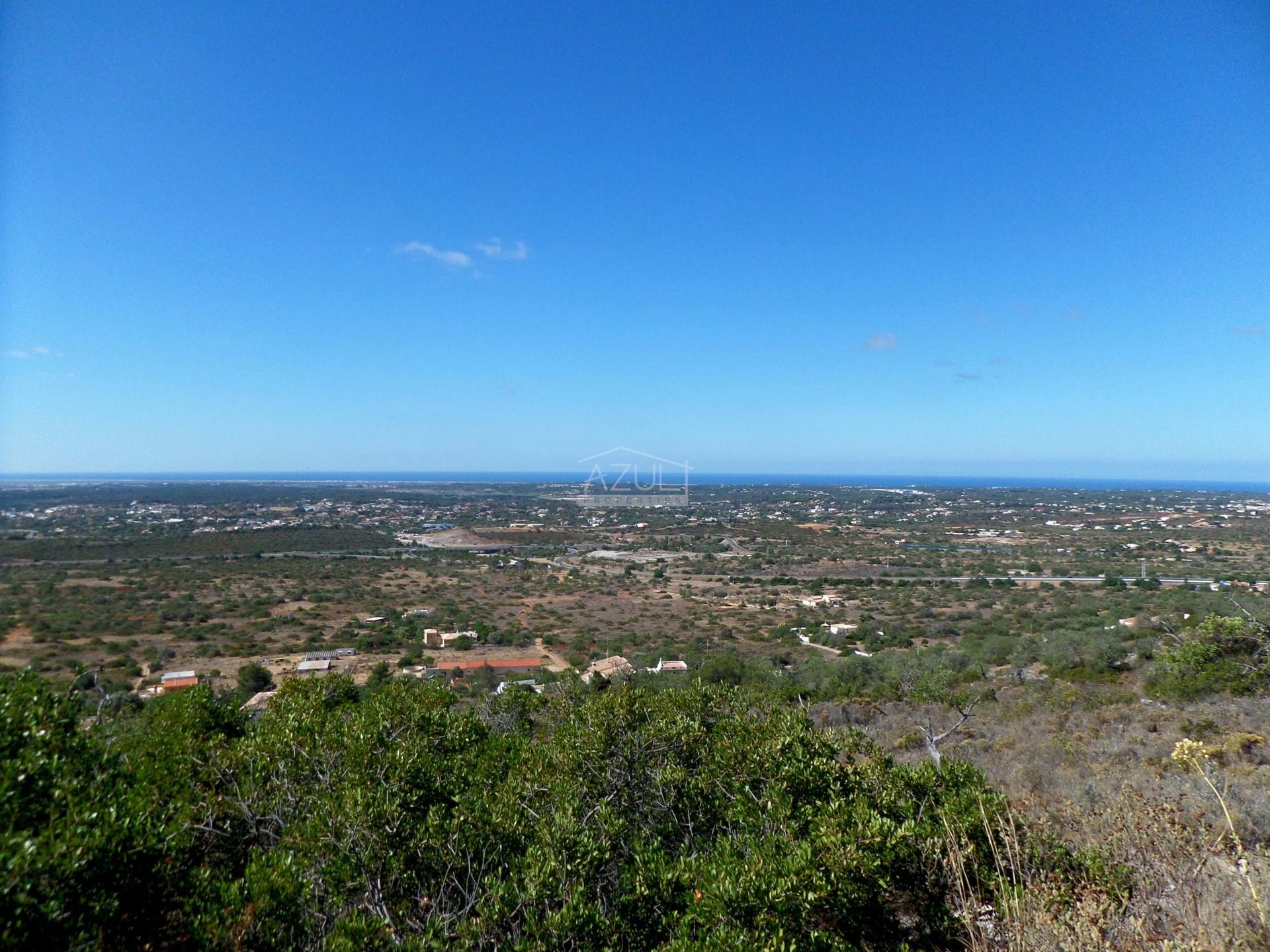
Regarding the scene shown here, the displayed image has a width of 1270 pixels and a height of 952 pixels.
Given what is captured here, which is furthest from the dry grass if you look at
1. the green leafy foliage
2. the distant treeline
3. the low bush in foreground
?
the distant treeline

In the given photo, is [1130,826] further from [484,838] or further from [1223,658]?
[1223,658]

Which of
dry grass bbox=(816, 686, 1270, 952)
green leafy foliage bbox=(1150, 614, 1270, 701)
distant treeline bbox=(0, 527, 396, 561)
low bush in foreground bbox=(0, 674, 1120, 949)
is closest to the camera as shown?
dry grass bbox=(816, 686, 1270, 952)

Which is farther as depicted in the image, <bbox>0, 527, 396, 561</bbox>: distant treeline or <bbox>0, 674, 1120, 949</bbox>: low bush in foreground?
<bbox>0, 527, 396, 561</bbox>: distant treeline

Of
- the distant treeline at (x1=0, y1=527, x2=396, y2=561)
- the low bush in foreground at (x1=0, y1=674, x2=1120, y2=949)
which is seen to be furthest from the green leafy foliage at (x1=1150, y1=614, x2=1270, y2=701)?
the distant treeline at (x1=0, y1=527, x2=396, y2=561)

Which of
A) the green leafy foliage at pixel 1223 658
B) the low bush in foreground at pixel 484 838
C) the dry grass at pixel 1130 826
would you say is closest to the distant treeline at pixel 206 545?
the low bush in foreground at pixel 484 838

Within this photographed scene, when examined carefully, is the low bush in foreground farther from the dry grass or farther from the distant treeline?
the distant treeline

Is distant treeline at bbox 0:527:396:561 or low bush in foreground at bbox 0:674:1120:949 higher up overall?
low bush in foreground at bbox 0:674:1120:949

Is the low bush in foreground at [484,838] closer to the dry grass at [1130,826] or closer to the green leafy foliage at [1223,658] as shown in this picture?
the dry grass at [1130,826]

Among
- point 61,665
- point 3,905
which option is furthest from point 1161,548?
point 61,665

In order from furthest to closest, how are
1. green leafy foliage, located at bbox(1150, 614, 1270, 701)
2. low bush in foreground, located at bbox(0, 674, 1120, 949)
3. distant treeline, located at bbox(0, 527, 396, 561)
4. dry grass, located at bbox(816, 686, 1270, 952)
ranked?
distant treeline, located at bbox(0, 527, 396, 561)
green leafy foliage, located at bbox(1150, 614, 1270, 701)
low bush in foreground, located at bbox(0, 674, 1120, 949)
dry grass, located at bbox(816, 686, 1270, 952)

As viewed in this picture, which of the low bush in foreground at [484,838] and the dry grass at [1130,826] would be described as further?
the low bush in foreground at [484,838]

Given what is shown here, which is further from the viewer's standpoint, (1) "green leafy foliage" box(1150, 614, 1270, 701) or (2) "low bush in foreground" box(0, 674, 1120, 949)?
(1) "green leafy foliage" box(1150, 614, 1270, 701)

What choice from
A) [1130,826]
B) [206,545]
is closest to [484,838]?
[1130,826]

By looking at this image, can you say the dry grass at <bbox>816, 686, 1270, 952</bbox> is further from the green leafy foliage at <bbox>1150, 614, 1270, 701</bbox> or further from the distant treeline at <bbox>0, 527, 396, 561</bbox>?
the distant treeline at <bbox>0, 527, 396, 561</bbox>
